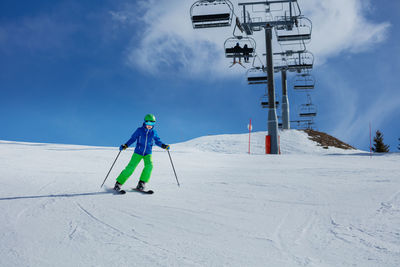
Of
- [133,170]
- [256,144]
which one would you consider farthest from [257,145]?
[133,170]

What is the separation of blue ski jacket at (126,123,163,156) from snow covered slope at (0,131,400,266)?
2.60 feet

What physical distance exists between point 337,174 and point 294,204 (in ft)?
10.3

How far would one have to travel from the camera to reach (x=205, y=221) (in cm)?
382

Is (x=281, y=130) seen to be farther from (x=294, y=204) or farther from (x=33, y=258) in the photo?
(x=33, y=258)

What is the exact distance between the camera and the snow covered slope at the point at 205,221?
111 inches

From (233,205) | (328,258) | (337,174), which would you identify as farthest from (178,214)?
(337,174)

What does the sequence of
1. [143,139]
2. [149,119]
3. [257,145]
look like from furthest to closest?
[257,145]
[149,119]
[143,139]

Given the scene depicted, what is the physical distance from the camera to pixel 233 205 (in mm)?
4582

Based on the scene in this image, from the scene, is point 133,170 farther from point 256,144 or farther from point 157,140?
point 256,144

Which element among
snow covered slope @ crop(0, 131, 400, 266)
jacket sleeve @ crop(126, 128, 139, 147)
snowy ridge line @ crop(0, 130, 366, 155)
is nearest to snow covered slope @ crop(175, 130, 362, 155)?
snowy ridge line @ crop(0, 130, 366, 155)

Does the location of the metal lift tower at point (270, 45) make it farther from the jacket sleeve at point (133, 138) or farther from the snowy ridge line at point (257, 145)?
the jacket sleeve at point (133, 138)

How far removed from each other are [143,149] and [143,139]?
19 cm

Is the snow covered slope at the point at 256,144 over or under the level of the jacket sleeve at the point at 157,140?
over

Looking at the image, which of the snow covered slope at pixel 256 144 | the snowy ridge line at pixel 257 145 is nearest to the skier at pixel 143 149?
the snowy ridge line at pixel 257 145
